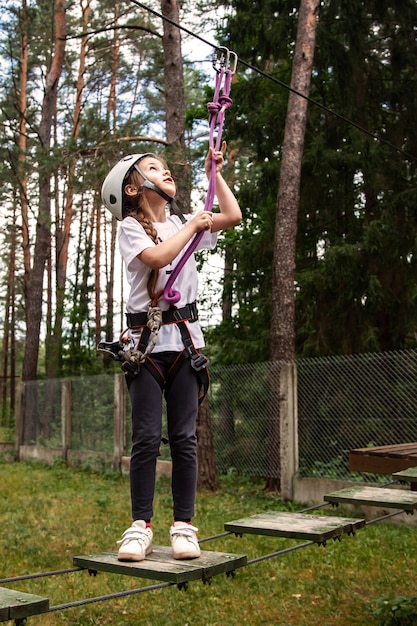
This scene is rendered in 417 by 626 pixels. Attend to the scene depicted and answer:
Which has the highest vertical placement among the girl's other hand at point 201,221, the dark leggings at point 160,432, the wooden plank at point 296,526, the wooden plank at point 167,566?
the girl's other hand at point 201,221

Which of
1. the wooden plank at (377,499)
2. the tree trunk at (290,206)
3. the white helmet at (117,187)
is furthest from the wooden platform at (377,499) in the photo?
the tree trunk at (290,206)

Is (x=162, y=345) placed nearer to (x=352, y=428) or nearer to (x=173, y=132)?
(x=352, y=428)

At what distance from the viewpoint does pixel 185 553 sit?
9.68 feet

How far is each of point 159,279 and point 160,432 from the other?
60 centimetres

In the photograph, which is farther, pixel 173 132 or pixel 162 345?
pixel 173 132

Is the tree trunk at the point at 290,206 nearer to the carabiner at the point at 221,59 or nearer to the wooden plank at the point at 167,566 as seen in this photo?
the carabiner at the point at 221,59

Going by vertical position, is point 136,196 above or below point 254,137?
below

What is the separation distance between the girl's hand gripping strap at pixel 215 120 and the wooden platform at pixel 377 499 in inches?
59.9

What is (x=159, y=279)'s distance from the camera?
321cm

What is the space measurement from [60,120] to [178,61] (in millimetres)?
16539

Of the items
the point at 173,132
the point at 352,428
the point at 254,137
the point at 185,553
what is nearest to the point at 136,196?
the point at 185,553

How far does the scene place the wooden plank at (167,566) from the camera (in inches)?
107

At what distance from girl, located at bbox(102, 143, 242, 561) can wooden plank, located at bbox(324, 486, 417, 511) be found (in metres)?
1.14

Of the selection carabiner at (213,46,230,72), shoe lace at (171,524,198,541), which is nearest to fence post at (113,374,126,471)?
carabiner at (213,46,230,72)
